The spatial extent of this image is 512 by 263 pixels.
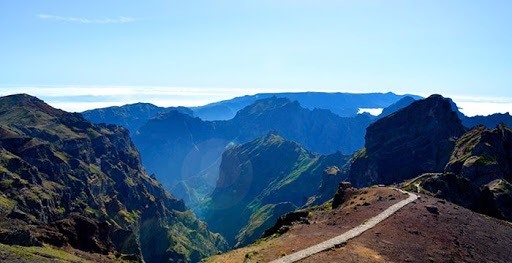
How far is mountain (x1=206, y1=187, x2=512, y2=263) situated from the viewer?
203 ft

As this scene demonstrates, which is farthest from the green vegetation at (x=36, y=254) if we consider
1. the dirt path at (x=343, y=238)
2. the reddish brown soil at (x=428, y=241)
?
the reddish brown soil at (x=428, y=241)

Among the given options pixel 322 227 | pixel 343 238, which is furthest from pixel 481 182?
pixel 343 238

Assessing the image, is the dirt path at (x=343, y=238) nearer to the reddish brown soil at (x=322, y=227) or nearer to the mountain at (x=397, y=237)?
the mountain at (x=397, y=237)

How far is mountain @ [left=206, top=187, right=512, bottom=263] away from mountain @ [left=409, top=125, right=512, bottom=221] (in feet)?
98.9

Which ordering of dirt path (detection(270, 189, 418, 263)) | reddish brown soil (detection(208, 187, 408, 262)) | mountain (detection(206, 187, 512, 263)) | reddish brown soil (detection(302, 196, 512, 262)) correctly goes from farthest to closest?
reddish brown soil (detection(208, 187, 408, 262)) → mountain (detection(206, 187, 512, 263)) → reddish brown soil (detection(302, 196, 512, 262)) → dirt path (detection(270, 189, 418, 263))

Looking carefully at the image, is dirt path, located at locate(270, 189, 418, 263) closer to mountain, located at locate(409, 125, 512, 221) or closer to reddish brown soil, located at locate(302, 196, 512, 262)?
reddish brown soil, located at locate(302, 196, 512, 262)

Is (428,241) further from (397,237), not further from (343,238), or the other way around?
(343,238)

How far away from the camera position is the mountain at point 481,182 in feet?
393

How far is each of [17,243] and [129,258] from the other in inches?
1210

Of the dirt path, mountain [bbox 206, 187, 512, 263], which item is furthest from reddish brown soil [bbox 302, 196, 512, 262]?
the dirt path

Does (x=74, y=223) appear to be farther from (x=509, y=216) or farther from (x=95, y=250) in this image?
(x=509, y=216)

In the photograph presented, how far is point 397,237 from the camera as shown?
225 feet

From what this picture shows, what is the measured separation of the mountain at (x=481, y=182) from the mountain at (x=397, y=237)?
3014 cm

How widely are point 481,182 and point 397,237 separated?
115 meters
